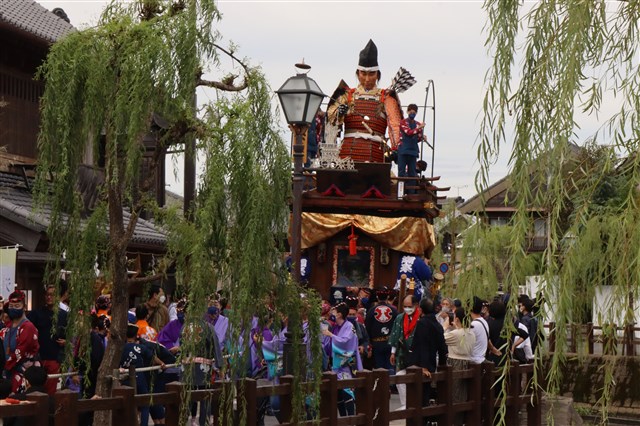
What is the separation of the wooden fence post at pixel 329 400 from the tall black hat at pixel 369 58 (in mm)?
12044

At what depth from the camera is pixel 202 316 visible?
9594 millimetres

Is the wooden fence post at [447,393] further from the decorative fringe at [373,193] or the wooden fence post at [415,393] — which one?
the decorative fringe at [373,193]

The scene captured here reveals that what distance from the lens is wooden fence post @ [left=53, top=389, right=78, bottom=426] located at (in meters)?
8.56

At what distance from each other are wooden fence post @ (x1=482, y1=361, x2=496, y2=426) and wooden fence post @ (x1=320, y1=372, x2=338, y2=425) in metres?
3.64

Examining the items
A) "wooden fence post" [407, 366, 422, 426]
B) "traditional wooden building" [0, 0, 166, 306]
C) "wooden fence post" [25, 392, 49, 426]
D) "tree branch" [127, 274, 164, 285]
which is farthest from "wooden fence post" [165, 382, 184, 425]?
"traditional wooden building" [0, 0, 166, 306]

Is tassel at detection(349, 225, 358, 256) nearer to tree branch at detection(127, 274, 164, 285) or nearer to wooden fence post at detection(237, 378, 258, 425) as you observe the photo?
wooden fence post at detection(237, 378, 258, 425)

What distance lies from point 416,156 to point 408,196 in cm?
79

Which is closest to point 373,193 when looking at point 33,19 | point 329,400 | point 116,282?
point 33,19

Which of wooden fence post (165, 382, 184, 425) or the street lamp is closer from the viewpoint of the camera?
wooden fence post (165, 382, 184, 425)

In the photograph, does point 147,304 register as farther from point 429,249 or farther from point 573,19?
point 429,249

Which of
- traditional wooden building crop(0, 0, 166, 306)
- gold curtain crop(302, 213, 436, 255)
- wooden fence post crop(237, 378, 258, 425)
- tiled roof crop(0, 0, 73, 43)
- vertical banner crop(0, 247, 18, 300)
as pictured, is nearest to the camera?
wooden fence post crop(237, 378, 258, 425)

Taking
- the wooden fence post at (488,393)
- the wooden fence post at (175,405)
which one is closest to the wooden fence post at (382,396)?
the wooden fence post at (488,393)

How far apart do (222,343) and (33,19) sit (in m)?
11.0

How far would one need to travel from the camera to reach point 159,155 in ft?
31.2
